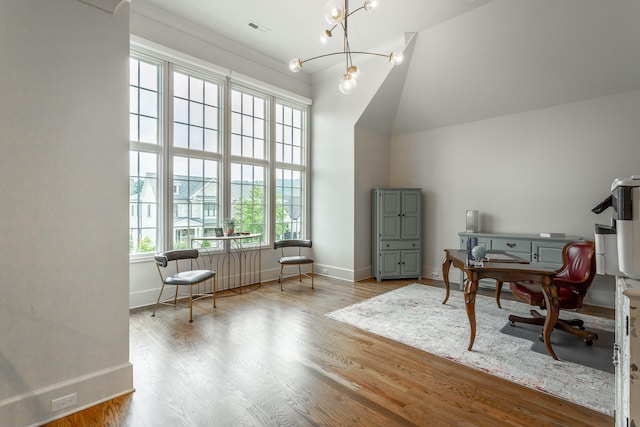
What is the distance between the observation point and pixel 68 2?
186 centimetres

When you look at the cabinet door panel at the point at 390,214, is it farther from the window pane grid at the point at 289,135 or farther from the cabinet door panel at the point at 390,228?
the window pane grid at the point at 289,135

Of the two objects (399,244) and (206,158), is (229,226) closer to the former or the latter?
(206,158)

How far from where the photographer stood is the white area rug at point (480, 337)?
216 centimetres

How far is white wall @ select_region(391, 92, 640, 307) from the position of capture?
4.00 metres

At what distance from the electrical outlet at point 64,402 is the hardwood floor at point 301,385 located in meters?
0.09

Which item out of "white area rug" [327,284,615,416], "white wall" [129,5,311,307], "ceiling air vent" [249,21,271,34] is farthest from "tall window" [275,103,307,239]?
"white area rug" [327,284,615,416]

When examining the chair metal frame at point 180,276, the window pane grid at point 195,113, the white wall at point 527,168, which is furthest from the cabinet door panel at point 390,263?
the window pane grid at point 195,113

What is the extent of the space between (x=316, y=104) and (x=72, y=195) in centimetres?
476

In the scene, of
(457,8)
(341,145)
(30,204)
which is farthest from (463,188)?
(30,204)

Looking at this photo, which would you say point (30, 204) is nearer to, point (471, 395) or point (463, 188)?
point (471, 395)

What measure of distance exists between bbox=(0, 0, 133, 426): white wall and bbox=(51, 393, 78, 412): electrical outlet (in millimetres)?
26

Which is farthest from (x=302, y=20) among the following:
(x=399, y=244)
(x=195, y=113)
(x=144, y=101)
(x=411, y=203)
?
(x=399, y=244)

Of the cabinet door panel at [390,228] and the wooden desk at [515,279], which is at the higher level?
the cabinet door panel at [390,228]

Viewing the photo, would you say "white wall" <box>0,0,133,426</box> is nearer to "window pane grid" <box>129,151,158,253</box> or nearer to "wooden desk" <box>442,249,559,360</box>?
"window pane grid" <box>129,151,158,253</box>
